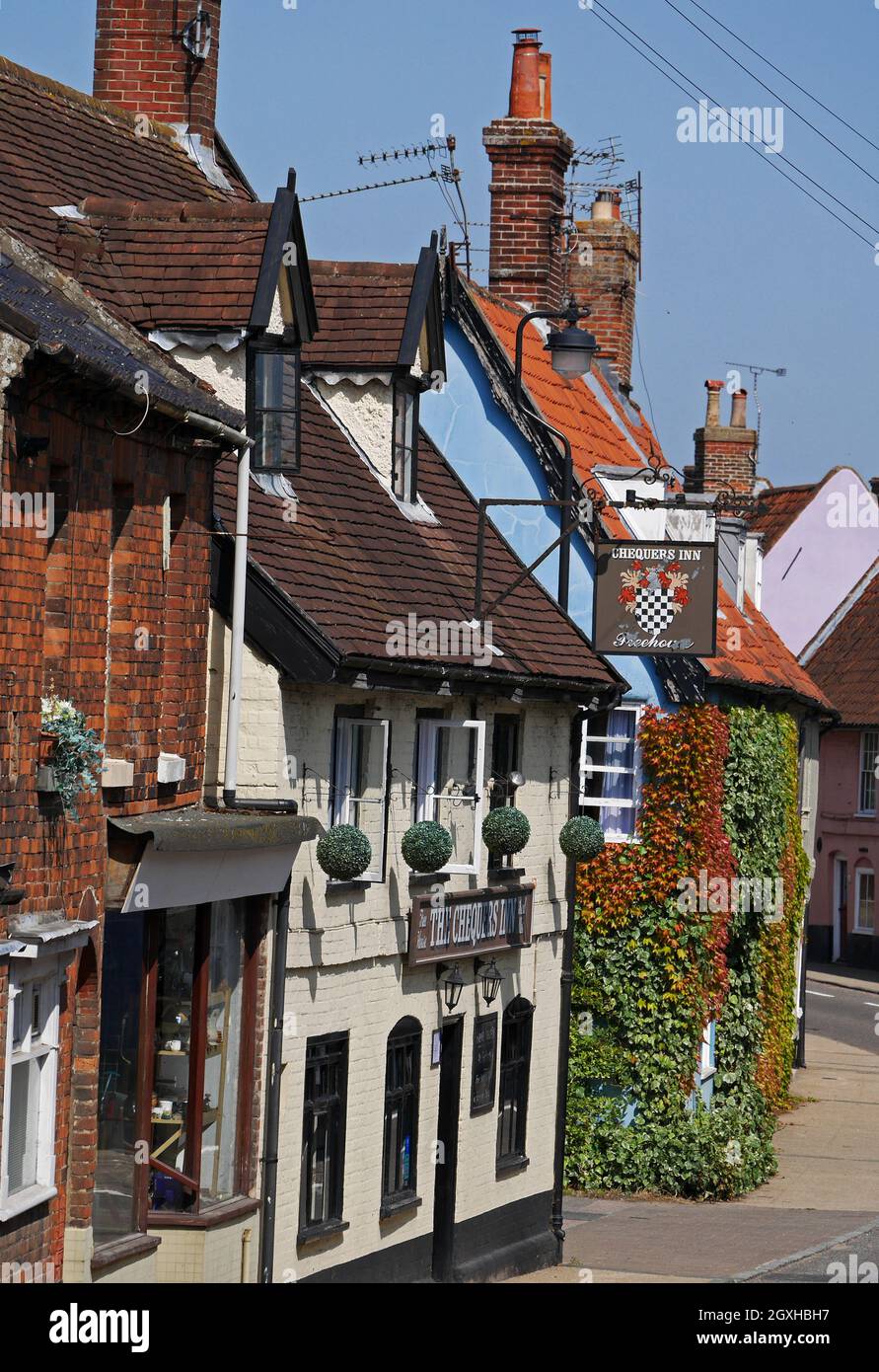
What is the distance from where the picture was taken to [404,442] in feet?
67.9

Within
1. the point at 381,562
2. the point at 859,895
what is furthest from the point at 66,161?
the point at 859,895

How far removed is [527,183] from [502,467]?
610 cm

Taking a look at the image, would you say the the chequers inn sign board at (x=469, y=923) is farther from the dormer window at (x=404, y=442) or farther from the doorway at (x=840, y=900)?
the doorway at (x=840, y=900)

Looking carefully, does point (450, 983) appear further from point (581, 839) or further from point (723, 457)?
point (723, 457)

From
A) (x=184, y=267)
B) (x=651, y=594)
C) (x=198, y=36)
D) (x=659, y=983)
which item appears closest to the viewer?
(x=184, y=267)

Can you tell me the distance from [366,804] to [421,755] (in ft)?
3.68

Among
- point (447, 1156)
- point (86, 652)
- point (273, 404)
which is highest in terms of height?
point (273, 404)

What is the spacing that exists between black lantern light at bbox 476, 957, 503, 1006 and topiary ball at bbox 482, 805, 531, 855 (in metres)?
1.16

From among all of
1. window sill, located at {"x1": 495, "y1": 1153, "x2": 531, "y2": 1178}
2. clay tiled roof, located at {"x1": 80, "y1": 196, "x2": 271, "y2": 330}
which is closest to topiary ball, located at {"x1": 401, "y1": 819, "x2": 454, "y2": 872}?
window sill, located at {"x1": 495, "y1": 1153, "x2": 531, "y2": 1178}

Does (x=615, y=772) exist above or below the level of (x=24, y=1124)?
above

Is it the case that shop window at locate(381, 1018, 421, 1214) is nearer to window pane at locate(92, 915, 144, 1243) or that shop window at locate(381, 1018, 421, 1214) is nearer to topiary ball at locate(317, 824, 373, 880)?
topiary ball at locate(317, 824, 373, 880)

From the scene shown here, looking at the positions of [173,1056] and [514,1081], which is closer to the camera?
[173,1056]

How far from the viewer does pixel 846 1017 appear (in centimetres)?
4362
